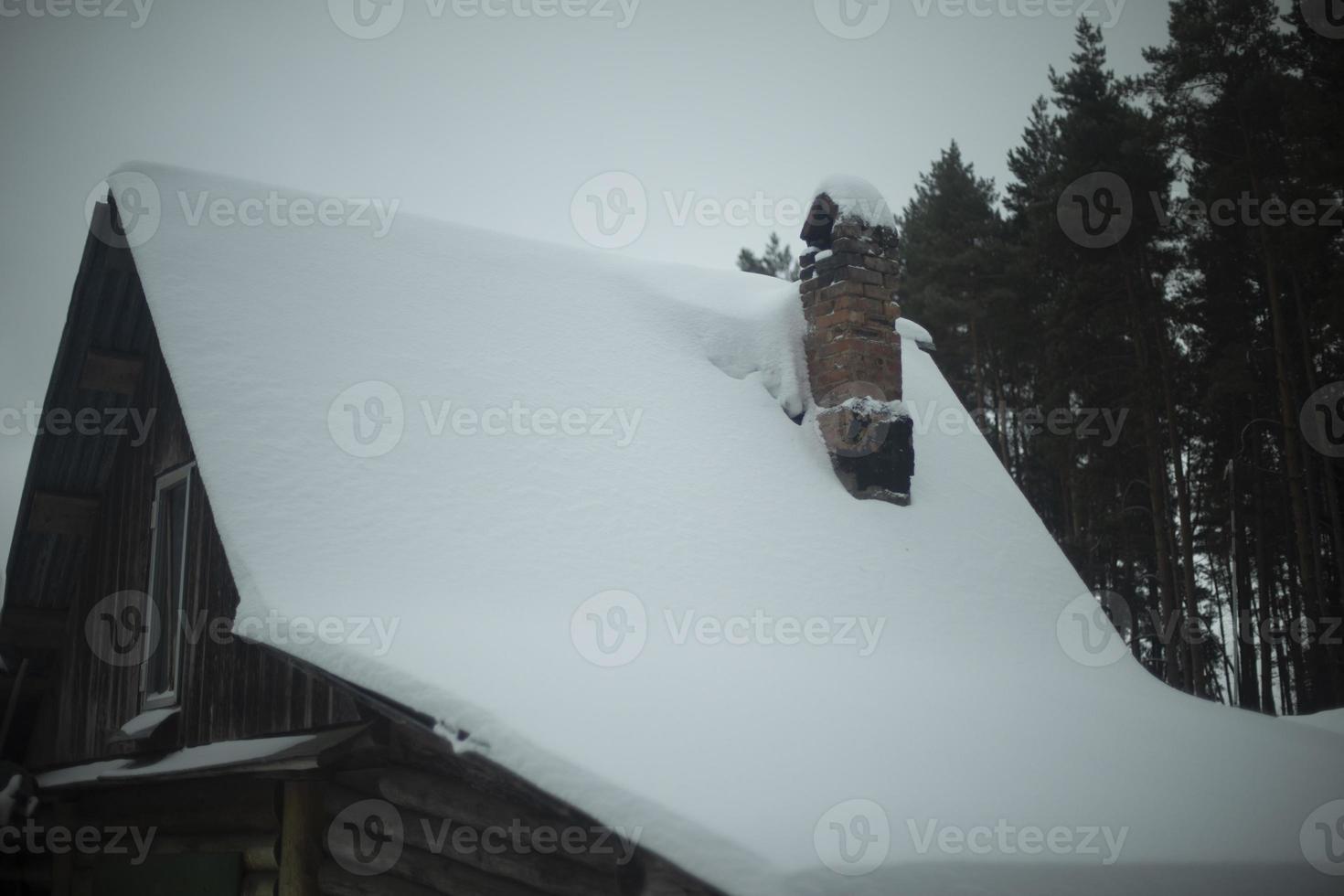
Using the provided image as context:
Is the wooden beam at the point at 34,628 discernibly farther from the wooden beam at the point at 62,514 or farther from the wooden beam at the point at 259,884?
the wooden beam at the point at 259,884

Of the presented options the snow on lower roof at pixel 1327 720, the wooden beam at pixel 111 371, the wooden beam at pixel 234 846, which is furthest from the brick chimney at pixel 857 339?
the wooden beam at pixel 111 371

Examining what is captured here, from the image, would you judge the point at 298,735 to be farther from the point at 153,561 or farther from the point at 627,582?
the point at 153,561

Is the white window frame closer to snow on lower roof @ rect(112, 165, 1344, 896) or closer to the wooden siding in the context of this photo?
the wooden siding

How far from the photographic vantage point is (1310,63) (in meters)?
16.3

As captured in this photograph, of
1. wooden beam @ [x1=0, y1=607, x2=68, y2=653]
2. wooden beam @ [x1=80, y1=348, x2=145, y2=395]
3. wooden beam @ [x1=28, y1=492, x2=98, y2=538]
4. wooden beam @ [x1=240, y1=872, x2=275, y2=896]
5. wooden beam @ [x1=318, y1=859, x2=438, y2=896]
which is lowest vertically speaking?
wooden beam @ [x1=240, y1=872, x2=275, y2=896]

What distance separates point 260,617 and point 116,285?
4241 millimetres

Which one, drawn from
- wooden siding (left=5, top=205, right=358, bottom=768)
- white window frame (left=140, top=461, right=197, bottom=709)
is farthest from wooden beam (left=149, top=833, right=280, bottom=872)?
white window frame (left=140, top=461, right=197, bottom=709)

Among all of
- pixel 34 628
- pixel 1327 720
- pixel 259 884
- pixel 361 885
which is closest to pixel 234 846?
pixel 259 884

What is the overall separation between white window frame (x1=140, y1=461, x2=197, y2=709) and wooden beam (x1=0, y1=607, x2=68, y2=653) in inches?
94.4

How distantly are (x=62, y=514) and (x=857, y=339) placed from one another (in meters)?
6.95

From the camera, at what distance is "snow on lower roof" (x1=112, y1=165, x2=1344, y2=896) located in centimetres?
378

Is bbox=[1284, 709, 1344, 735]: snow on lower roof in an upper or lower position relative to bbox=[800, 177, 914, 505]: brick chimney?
lower

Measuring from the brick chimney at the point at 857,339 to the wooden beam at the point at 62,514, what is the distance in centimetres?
636

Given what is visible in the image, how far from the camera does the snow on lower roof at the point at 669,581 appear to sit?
3777mm
